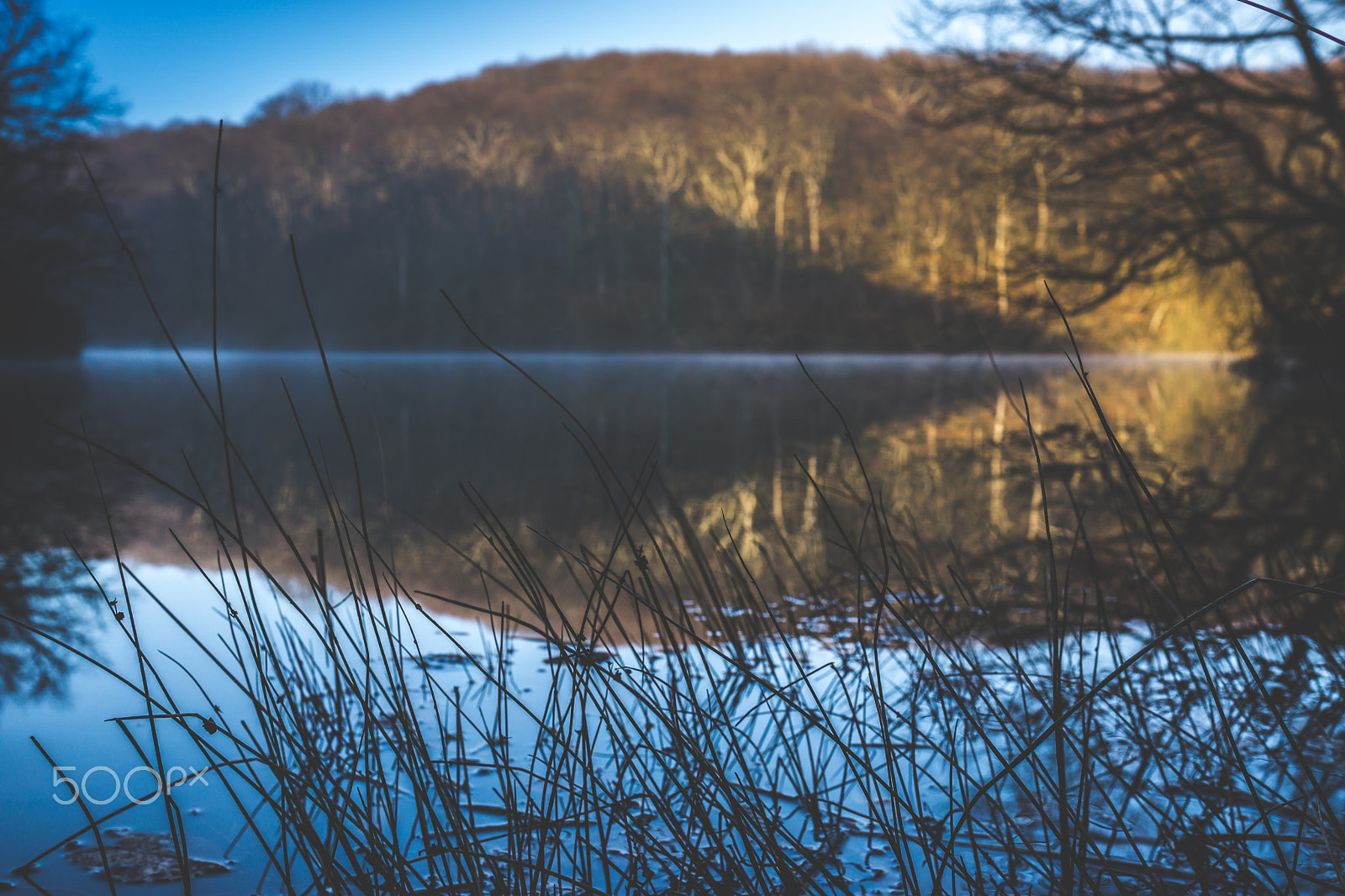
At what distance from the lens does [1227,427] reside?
→ 639 centimetres

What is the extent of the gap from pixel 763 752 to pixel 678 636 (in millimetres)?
764

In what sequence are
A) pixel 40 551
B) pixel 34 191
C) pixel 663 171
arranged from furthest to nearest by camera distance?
pixel 663 171 → pixel 34 191 → pixel 40 551

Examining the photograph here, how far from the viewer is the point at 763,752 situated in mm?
1372

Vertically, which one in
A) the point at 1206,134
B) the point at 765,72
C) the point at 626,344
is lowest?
the point at 626,344

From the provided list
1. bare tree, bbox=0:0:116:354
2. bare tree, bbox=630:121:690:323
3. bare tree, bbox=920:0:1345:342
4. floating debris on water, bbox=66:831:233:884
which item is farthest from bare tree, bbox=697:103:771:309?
floating debris on water, bbox=66:831:233:884

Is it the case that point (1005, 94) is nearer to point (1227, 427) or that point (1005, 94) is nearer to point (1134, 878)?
point (1227, 427)

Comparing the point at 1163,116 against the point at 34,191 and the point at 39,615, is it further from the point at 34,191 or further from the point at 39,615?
the point at 34,191

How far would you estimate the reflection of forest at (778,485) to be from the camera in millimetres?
2490

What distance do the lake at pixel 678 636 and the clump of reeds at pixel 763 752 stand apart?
13 mm

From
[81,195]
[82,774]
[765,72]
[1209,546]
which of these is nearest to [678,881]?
[82,774]

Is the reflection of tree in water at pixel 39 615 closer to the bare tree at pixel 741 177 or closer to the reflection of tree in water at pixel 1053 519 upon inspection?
the reflection of tree in water at pixel 1053 519

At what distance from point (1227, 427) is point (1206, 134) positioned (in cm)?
226
